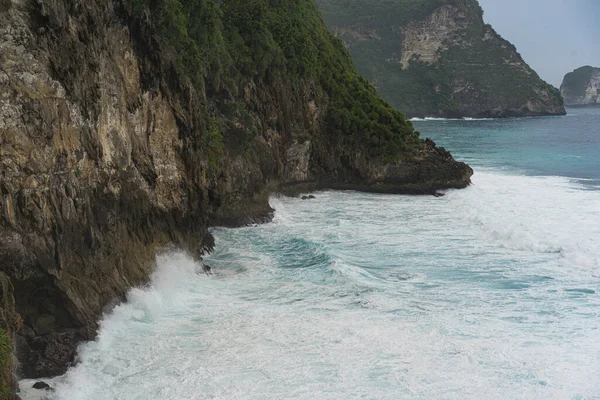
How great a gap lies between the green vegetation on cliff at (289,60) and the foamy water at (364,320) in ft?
20.2

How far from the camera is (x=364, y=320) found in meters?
16.2

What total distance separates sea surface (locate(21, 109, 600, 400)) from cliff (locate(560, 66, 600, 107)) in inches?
7122

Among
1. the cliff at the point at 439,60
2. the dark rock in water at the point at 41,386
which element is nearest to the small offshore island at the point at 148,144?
the dark rock in water at the point at 41,386

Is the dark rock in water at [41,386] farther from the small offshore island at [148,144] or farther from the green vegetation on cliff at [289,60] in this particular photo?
the green vegetation on cliff at [289,60]

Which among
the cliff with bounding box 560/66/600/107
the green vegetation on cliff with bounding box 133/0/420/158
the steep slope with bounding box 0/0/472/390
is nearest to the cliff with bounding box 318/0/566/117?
the cliff with bounding box 560/66/600/107

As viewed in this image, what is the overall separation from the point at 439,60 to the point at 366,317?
127 meters

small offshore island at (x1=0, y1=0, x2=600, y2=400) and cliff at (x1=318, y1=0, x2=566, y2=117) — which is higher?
cliff at (x1=318, y1=0, x2=566, y2=117)

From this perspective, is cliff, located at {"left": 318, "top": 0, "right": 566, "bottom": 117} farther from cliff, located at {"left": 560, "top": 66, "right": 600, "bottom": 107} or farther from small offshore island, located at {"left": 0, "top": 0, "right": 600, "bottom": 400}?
small offshore island, located at {"left": 0, "top": 0, "right": 600, "bottom": 400}

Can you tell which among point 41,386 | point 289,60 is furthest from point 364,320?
point 289,60

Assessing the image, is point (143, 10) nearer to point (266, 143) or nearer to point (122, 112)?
point (122, 112)

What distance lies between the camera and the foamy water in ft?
43.1

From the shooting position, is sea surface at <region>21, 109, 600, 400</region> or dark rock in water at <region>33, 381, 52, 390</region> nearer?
dark rock in water at <region>33, 381, 52, 390</region>

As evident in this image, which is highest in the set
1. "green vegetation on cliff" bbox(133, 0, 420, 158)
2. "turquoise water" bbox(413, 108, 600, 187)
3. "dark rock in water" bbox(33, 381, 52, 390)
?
"green vegetation on cliff" bbox(133, 0, 420, 158)

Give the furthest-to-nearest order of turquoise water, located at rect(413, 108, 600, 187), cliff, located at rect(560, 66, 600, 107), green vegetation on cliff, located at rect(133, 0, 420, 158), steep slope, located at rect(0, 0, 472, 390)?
1. cliff, located at rect(560, 66, 600, 107)
2. turquoise water, located at rect(413, 108, 600, 187)
3. green vegetation on cliff, located at rect(133, 0, 420, 158)
4. steep slope, located at rect(0, 0, 472, 390)
